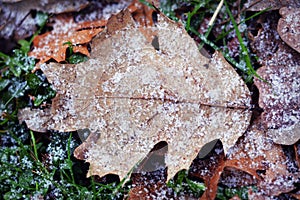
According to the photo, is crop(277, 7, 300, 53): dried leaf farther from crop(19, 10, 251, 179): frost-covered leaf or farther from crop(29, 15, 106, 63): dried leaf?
crop(29, 15, 106, 63): dried leaf

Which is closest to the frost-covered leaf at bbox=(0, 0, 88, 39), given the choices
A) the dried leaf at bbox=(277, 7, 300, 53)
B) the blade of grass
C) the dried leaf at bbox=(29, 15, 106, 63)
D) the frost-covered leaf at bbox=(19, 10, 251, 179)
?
the dried leaf at bbox=(29, 15, 106, 63)

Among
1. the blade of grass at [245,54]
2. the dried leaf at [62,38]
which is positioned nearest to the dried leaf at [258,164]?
the blade of grass at [245,54]

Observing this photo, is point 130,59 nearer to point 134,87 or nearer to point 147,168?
point 134,87

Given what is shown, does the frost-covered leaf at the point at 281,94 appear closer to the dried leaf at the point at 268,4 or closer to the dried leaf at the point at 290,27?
the dried leaf at the point at 290,27

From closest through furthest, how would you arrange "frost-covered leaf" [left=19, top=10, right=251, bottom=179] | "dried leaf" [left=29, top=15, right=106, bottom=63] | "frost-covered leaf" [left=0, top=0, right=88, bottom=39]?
"frost-covered leaf" [left=19, top=10, right=251, bottom=179] < "dried leaf" [left=29, top=15, right=106, bottom=63] < "frost-covered leaf" [left=0, top=0, right=88, bottom=39]

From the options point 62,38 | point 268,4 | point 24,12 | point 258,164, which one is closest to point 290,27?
point 268,4

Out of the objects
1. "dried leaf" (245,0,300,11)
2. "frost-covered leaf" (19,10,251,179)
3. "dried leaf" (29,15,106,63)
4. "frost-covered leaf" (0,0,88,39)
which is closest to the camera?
"frost-covered leaf" (19,10,251,179)
